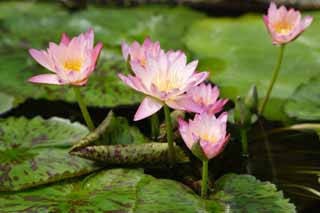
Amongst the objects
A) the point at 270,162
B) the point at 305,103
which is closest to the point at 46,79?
the point at 270,162

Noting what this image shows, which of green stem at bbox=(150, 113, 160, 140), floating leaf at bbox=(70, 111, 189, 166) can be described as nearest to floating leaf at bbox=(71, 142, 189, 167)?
floating leaf at bbox=(70, 111, 189, 166)

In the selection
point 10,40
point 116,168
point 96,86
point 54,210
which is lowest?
point 54,210

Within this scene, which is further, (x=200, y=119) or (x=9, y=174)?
(x=9, y=174)

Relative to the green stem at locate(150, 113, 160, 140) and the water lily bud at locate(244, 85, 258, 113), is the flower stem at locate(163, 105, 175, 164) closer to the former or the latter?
the green stem at locate(150, 113, 160, 140)

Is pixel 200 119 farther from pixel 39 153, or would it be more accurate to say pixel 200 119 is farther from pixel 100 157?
pixel 39 153

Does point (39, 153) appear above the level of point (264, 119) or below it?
below

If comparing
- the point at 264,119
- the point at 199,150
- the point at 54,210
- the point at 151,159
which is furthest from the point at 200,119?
the point at 264,119

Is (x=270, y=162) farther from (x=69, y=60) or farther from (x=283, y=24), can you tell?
(x=69, y=60)
